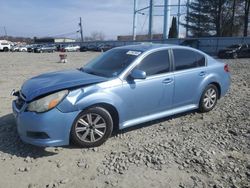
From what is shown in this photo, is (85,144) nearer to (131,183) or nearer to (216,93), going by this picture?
(131,183)

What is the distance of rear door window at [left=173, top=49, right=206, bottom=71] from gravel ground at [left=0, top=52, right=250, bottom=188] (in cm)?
114

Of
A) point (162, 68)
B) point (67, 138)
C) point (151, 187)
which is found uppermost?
point (162, 68)

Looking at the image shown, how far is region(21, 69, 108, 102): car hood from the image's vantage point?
4484 mm

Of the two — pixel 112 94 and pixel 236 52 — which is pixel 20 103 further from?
pixel 236 52

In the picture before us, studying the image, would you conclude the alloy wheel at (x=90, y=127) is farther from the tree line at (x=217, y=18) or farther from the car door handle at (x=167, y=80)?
the tree line at (x=217, y=18)

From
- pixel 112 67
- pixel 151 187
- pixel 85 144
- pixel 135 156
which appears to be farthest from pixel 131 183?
pixel 112 67

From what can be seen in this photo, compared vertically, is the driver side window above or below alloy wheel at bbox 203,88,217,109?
above

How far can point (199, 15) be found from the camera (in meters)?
55.6

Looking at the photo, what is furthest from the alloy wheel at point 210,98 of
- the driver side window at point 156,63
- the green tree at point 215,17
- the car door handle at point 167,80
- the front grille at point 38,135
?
the green tree at point 215,17

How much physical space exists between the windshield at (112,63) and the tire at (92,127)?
0.75 metres

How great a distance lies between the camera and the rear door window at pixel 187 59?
5.86m

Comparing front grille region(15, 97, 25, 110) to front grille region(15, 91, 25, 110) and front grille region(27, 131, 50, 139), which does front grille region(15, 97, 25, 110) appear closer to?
front grille region(15, 91, 25, 110)

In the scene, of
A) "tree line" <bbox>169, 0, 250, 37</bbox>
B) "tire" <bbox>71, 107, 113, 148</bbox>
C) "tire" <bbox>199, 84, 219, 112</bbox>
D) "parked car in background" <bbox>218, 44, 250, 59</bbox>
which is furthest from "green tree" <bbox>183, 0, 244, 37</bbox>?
"tire" <bbox>71, 107, 113, 148</bbox>

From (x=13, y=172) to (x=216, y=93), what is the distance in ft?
15.4
